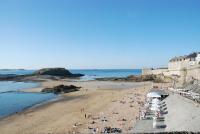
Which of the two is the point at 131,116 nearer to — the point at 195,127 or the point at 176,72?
the point at 195,127

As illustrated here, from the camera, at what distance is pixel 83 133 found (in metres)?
23.6

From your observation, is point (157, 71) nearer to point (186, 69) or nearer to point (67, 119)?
point (186, 69)

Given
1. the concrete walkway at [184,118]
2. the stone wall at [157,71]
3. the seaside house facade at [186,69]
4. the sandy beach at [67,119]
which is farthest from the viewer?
the stone wall at [157,71]

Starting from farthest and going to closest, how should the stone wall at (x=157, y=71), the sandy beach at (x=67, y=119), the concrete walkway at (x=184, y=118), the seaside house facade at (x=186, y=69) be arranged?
the stone wall at (x=157, y=71), the seaside house facade at (x=186, y=69), the sandy beach at (x=67, y=119), the concrete walkway at (x=184, y=118)

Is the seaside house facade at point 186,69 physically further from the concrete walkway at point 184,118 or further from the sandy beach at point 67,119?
the concrete walkway at point 184,118

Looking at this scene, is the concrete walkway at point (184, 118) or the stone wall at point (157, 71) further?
the stone wall at point (157, 71)

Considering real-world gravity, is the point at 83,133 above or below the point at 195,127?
below

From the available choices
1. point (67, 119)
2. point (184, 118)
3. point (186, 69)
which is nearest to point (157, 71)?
point (186, 69)

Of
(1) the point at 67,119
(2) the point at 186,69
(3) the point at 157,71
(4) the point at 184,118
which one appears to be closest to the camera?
(4) the point at 184,118

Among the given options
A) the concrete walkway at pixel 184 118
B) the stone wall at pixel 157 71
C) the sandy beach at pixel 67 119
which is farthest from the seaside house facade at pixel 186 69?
the concrete walkway at pixel 184 118

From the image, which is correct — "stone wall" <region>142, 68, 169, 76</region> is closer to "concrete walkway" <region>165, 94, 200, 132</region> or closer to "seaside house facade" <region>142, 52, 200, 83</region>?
"seaside house facade" <region>142, 52, 200, 83</region>

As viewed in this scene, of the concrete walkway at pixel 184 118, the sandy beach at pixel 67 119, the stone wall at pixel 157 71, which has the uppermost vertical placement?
the stone wall at pixel 157 71

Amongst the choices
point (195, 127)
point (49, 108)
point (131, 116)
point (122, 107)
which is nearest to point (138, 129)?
point (195, 127)

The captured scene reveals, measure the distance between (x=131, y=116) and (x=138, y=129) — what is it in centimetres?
817
